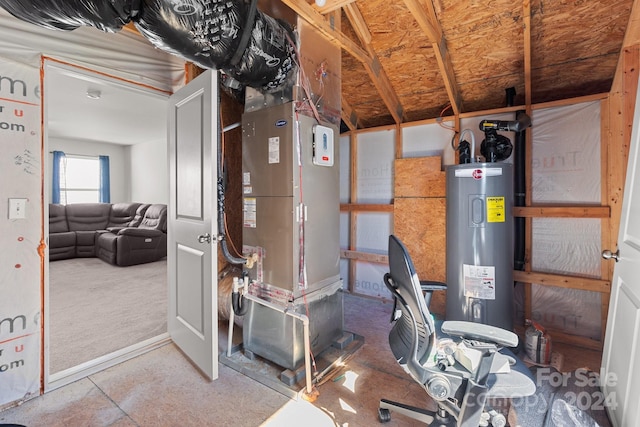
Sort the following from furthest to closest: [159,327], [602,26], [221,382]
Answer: [159,327], [602,26], [221,382]

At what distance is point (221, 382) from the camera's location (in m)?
2.01

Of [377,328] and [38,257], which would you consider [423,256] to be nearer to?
[377,328]

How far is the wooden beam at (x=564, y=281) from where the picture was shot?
2.47m

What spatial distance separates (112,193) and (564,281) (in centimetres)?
922

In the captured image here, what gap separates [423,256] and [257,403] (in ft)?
6.94

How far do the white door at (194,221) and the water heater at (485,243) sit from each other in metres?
1.84

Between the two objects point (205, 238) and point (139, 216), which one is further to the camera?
point (139, 216)

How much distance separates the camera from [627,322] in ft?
5.13

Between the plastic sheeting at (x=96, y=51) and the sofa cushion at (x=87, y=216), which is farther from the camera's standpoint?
the sofa cushion at (x=87, y=216)

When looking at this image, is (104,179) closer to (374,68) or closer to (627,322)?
(374,68)

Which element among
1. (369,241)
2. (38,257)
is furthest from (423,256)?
(38,257)

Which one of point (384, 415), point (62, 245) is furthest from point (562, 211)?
point (62, 245)

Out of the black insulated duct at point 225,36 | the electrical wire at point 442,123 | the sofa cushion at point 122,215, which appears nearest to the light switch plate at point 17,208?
the black insulated duct at point 225,36

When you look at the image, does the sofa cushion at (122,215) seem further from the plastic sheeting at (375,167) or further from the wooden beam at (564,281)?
the wooden beam at (564,281)
